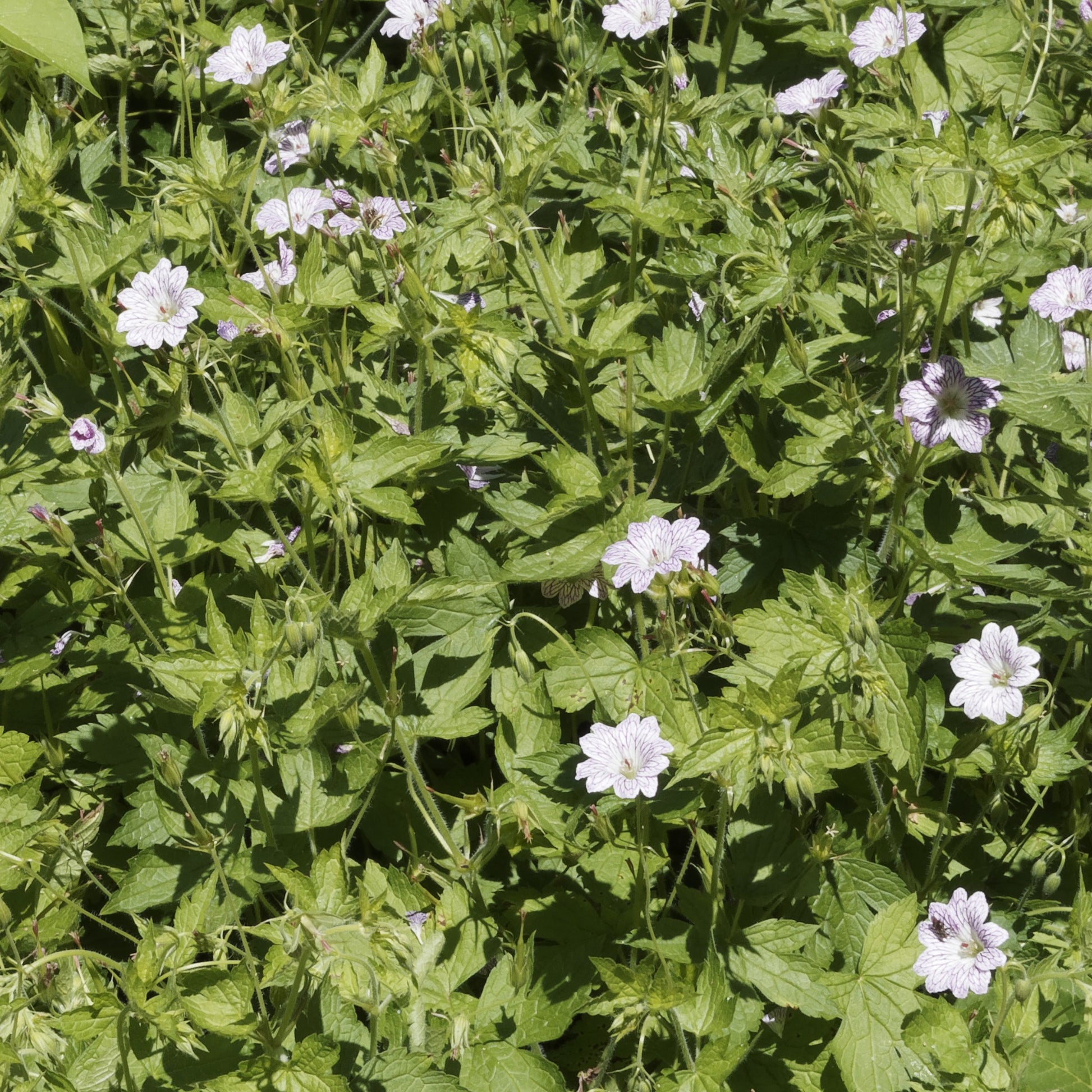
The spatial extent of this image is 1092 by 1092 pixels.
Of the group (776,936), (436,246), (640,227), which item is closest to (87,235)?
(436,246)

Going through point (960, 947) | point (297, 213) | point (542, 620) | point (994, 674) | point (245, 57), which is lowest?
point (960, 947)

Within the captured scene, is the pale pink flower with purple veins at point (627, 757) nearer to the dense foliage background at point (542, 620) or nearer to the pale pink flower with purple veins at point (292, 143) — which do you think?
the dense foliage background at point (542, 620)

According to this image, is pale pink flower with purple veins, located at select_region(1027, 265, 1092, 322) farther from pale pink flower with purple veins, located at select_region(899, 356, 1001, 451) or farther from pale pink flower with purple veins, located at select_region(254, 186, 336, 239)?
pale pink flower with purple veins, located at select_region(254, 186, 336, 239)

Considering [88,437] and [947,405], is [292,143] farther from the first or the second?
[947,405]

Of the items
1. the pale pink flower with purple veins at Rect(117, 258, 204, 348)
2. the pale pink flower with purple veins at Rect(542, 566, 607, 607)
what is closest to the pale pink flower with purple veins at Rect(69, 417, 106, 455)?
the pale pink flower with purple veins at Rect(117, 258, 204, 348)

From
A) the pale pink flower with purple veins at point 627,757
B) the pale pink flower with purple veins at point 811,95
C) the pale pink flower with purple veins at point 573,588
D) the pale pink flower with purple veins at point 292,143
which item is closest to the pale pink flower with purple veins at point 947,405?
the pale pink flower with purple veins at point 573,588

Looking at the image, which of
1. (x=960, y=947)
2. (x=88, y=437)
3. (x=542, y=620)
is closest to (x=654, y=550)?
(x=542, y=620)
